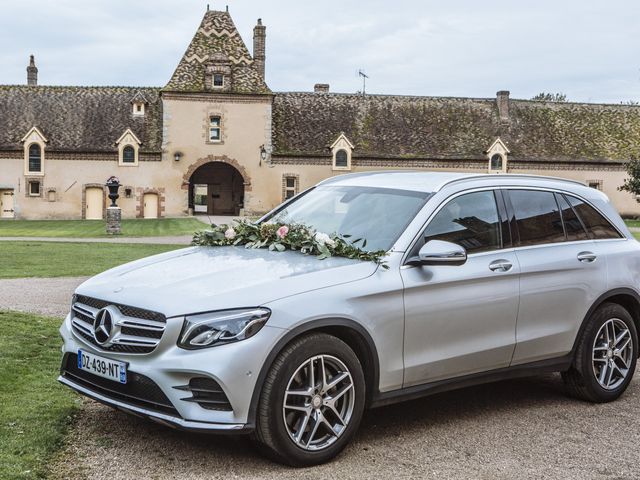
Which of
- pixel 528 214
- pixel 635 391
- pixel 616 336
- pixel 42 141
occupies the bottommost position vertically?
pixel 635 391

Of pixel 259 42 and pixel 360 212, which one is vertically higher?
pixel 259 42

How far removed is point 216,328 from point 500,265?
2331 millimetres

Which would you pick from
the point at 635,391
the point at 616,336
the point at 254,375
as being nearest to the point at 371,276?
the point at 254,375

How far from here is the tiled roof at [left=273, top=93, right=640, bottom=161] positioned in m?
50.3

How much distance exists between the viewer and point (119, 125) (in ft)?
160

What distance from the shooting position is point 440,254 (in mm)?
4988

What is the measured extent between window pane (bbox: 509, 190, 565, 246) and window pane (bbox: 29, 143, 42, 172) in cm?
4560

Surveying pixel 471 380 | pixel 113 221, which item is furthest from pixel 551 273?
pixel 113 221

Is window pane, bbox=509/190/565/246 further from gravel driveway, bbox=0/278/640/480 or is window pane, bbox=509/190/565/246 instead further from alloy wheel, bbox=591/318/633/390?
gravel driveway, bbox=0/278/640/480

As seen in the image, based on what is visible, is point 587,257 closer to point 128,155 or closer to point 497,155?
point 128,155

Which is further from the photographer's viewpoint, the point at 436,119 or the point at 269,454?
the point at 436,119

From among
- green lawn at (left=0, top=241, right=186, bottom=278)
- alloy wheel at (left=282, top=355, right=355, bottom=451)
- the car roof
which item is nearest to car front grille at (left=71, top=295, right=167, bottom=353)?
alloy wheel at (left=282, top=355, right=355, bottom=451)

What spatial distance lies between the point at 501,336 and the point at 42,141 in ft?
151

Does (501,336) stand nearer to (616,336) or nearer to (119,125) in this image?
(616,336)
